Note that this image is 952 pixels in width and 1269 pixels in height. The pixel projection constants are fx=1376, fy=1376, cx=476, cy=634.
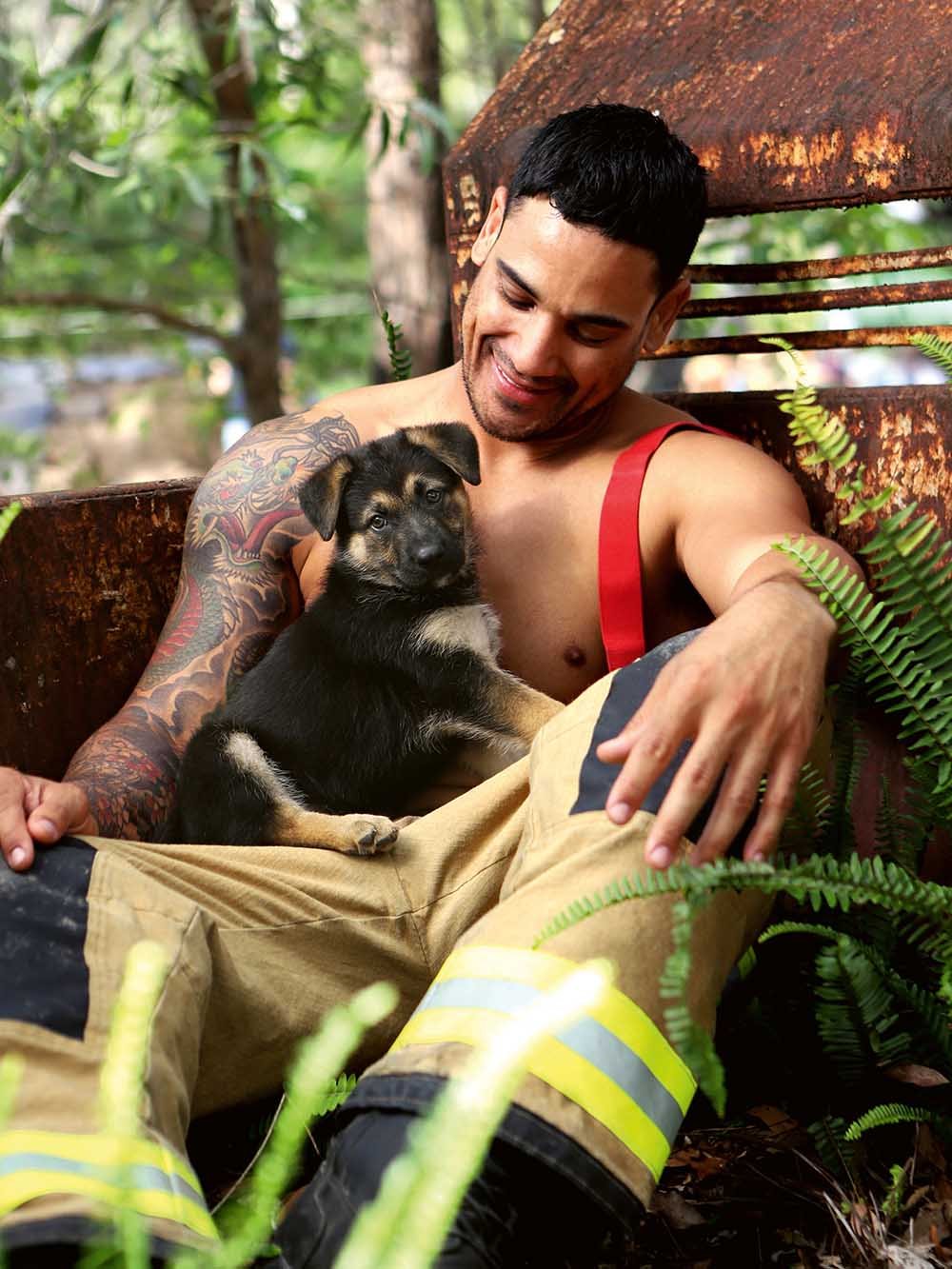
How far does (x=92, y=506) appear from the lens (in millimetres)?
3244

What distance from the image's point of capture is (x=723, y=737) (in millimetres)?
1852

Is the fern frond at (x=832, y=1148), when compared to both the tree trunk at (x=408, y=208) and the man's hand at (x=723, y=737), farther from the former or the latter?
the tree trunk at (x=408, y=208)

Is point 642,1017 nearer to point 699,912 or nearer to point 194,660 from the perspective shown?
point 699,912

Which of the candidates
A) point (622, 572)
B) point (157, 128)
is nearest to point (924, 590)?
point (622, 572)

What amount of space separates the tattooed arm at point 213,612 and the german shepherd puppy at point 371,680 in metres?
0.08

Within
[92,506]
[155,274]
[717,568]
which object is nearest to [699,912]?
[717,568]

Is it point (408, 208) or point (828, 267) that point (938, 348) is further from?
point (408, 208)

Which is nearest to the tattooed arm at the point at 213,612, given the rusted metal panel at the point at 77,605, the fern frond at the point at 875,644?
the rusted metal panel at the point at 77,605

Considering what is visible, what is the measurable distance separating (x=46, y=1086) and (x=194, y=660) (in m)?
1.42

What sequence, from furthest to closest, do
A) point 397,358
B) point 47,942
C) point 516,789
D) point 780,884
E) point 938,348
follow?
point 397,358, point 516,789, point 938,348, point 47,942, point 780,884

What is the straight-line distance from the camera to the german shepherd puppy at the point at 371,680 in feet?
9.43

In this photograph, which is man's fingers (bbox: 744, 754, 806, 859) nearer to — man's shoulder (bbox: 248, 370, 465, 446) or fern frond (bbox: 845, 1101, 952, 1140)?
fern frond (bbox: 845, 1101, 952, 1140)

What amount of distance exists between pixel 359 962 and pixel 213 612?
3.36 feet

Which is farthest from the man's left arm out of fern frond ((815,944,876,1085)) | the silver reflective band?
fern frond ((815,944,876,1085))
